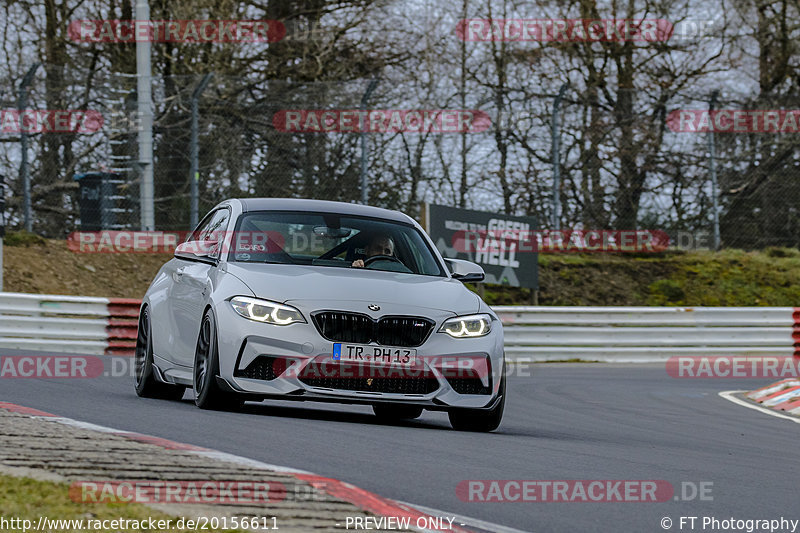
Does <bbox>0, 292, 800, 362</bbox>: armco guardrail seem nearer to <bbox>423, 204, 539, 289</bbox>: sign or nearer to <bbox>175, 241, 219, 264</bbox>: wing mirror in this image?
<bbox>423, 204, 539, 289</bbox>: sign

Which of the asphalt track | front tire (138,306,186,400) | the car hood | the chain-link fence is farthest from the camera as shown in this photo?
the chain-link fence

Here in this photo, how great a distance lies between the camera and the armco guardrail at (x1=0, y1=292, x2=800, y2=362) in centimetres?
1723

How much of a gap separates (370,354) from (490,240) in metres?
13.3

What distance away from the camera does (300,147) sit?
21.8 m

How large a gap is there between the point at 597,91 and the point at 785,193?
389cm

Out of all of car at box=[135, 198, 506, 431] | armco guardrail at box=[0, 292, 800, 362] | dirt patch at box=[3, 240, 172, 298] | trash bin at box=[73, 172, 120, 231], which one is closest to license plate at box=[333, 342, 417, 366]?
car at box=[135, 198, 506, 431]

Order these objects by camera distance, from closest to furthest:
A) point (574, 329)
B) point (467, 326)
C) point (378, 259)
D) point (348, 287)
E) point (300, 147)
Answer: point (348, 287), point (467, 326), point (378, 259), point (574, 329), point (300, 147)

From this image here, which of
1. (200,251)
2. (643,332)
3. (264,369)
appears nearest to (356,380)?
(264,369)

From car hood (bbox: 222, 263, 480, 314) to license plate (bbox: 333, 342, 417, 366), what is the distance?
28cm

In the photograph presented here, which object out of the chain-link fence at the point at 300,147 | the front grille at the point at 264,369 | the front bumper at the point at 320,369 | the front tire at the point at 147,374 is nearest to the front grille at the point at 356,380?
the front bumper at the point at 320,369

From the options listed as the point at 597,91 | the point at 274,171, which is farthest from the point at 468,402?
the point at 597,91

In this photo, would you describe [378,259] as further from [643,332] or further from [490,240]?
[490,240]

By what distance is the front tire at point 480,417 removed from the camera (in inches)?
348

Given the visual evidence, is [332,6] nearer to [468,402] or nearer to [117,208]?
[117,208]
